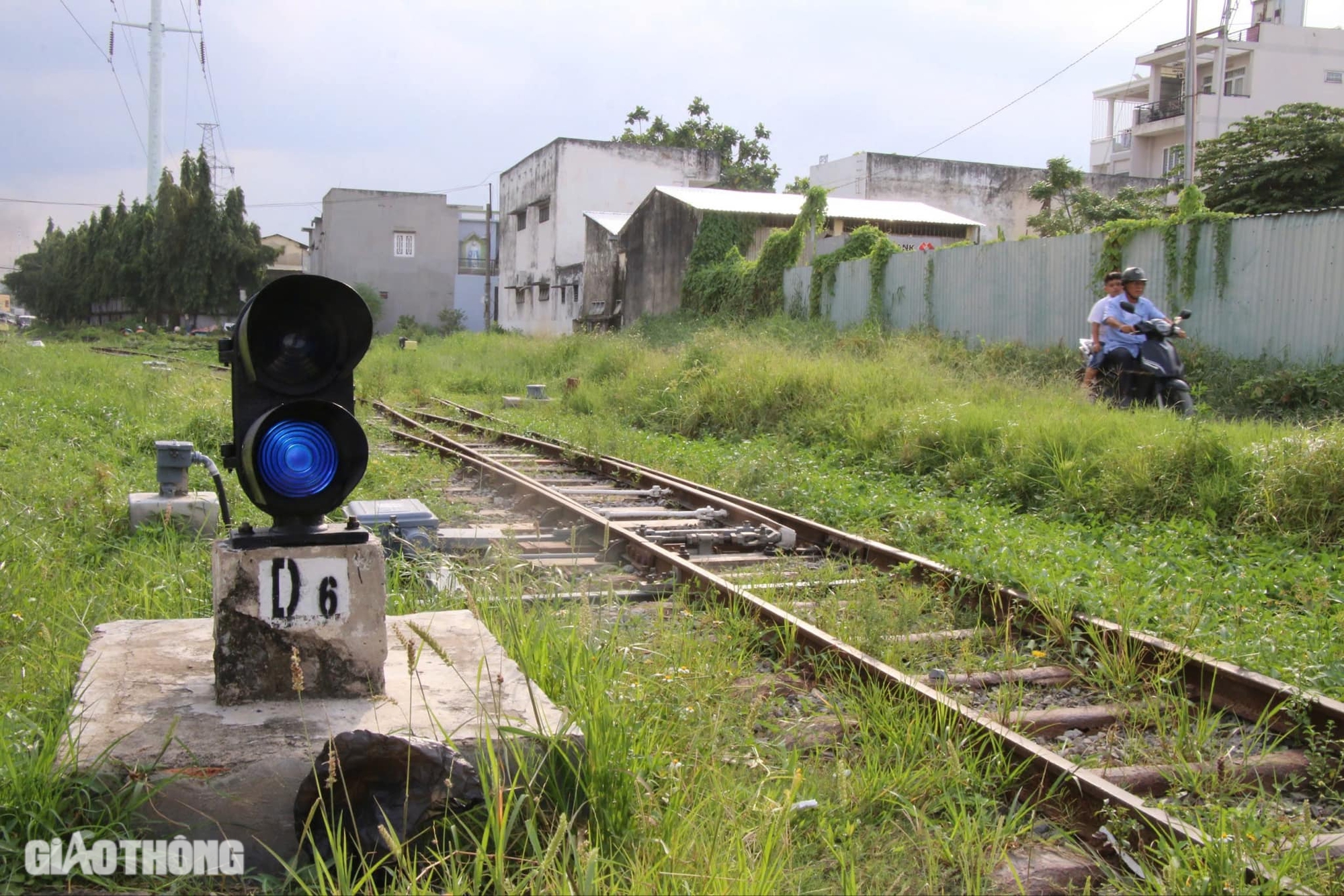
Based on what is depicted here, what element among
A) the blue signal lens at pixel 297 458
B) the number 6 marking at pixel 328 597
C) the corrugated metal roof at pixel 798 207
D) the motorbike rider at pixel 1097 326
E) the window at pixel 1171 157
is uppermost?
the window at pixel 1171 157

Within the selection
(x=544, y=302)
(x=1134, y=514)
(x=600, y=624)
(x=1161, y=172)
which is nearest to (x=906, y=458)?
(x=1134, y=514)

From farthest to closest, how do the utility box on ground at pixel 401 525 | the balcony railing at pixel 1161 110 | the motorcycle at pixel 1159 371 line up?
the balcony railing at pixel 1161 110, the motorcycle at pixel 1159 371, the utility box on ground at pixel 401 525

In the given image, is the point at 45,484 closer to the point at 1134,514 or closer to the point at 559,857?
the point at 559,857

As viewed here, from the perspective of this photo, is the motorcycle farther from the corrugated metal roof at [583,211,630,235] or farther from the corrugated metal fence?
the corrugated metal roof at [583,211,630,235]

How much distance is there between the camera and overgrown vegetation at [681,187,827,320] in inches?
932

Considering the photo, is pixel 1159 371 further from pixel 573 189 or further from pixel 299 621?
pixel 573 189

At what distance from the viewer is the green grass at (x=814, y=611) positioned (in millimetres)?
2570

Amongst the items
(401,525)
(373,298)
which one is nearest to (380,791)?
(401,525)

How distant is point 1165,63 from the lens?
47969 millimetres

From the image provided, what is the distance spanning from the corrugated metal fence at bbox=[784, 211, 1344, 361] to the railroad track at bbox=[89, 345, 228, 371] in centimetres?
1452

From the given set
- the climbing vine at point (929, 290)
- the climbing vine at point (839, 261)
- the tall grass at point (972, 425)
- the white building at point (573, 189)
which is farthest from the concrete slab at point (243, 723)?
the white building at point (573, 189)

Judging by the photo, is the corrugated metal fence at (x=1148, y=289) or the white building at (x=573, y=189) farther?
the white building at (x=573, y=189)

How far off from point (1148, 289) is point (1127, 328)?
457 cm

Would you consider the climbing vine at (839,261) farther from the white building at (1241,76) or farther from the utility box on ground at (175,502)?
the white building at (1241,76)
